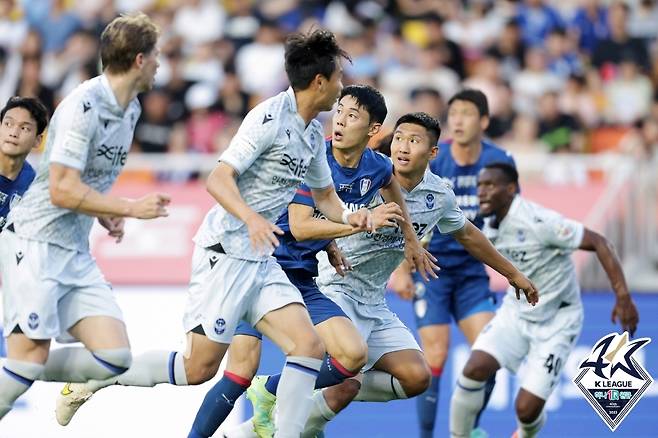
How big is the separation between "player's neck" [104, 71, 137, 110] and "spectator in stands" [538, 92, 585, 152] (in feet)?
27.7

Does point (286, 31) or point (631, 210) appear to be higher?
point (286, 31)

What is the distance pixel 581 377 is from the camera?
8445mm

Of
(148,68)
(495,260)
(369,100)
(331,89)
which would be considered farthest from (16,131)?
(495,260)

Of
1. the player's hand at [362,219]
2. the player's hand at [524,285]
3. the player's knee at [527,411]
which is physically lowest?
the player's knee at [527,411]

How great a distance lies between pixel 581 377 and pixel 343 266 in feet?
6.36

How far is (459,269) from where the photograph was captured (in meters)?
9.80

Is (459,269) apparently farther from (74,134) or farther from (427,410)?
(74,134)

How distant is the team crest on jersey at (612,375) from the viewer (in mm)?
8430

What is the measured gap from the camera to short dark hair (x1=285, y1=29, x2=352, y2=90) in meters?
6.94

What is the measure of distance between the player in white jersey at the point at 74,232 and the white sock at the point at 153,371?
39 centimetres

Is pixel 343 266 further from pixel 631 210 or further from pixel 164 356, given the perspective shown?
pixel 631 210

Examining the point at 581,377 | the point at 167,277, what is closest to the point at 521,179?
the point at 167,277

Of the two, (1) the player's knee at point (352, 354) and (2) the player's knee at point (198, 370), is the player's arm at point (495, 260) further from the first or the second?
(2) the player's knee at point (198, 370)

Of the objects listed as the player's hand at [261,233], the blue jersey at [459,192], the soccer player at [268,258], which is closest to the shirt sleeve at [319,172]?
the soccer player at [268,258]
